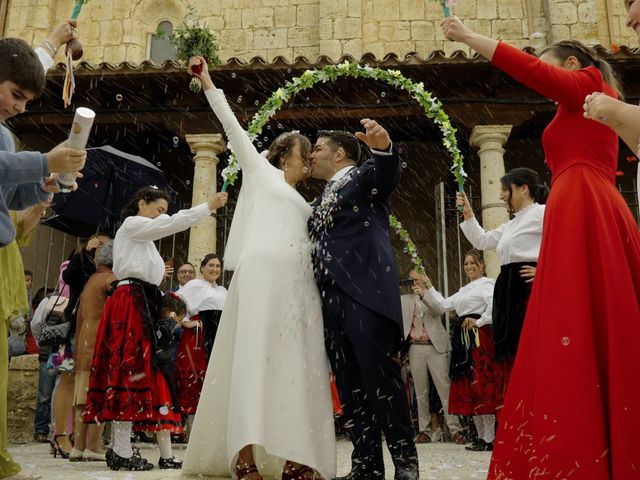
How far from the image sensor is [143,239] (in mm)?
4410

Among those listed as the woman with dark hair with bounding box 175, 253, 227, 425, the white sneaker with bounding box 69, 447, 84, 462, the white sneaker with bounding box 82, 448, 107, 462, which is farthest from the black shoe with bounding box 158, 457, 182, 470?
the woman with dark hair with bounding box 175, 253, 227, 425

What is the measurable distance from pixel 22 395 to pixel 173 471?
4.37m

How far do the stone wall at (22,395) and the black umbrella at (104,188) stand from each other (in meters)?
1.96

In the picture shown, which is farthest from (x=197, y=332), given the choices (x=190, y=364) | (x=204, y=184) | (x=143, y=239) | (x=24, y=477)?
(x=24, y=477)

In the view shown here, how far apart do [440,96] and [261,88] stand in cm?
254

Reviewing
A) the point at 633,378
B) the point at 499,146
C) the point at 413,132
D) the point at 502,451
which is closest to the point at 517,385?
the point at 502,451

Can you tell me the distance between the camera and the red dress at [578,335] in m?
2.25

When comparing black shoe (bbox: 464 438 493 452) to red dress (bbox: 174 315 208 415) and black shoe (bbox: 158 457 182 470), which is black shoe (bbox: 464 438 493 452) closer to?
red dress (bbox: 174 315 208 415)

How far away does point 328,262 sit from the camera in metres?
3.40

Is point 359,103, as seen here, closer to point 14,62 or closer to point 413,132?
point 413,132

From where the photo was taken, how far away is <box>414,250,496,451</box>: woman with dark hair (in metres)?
6.30

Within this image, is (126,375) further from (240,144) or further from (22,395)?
(22,395)

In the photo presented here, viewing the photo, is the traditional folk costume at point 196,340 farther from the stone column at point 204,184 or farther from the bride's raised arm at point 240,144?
the bride's raised arm at point 240,144

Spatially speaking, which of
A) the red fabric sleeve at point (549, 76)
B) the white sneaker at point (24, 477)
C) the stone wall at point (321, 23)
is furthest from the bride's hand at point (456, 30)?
the stone wall at point (321, 23)
